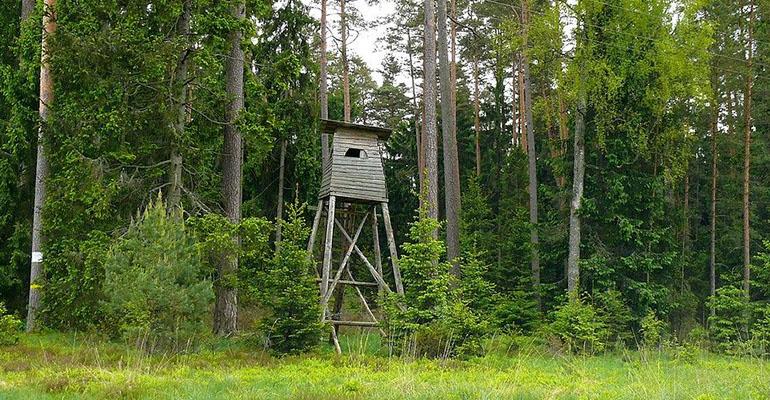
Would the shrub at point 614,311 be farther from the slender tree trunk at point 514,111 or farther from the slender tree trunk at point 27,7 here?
the slender tree trunk at point 27,7

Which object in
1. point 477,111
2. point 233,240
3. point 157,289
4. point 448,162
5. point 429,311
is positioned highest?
point 477,111

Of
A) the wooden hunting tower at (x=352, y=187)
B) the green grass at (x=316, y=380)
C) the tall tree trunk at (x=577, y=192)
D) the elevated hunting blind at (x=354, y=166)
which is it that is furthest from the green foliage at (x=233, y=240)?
the tall tree trunk at (x=577, y=192)

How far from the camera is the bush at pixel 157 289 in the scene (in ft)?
35.7

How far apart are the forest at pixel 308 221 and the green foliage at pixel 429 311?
0.05 m

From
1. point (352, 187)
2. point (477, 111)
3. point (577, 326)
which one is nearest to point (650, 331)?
point (577, 326)

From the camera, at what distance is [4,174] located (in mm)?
18578

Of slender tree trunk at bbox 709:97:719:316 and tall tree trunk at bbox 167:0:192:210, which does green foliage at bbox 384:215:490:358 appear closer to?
tall tree trunk at bbox 167:0:192:210

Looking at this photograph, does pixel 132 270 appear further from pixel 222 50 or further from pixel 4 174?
pixel 4 174

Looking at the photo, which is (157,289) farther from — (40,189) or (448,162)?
(448,162)

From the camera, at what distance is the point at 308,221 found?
2184 cm

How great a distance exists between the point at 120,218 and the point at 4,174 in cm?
591

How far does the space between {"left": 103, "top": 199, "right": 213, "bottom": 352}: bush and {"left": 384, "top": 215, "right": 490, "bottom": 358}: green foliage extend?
11.2ft

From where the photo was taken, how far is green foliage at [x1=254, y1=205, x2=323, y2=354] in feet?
43.0

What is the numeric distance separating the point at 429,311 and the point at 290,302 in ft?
8.06
